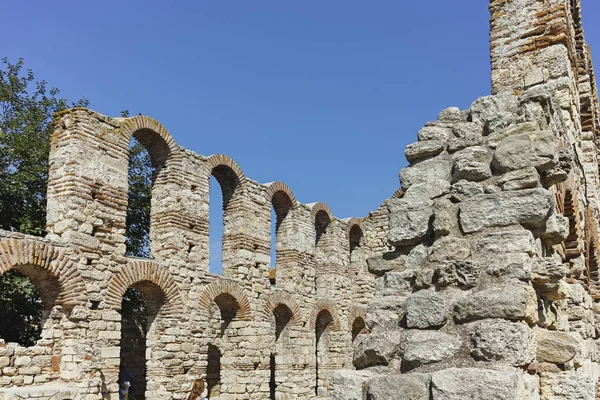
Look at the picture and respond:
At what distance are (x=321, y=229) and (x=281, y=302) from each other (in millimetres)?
3690

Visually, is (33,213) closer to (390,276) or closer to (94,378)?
(94,378)

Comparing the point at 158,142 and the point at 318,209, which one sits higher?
the point at 158,142

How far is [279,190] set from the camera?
632 inches

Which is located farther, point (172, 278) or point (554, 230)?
point (172, 278)

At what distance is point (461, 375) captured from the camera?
334cm

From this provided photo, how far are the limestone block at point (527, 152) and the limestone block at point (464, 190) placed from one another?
8.1 inches

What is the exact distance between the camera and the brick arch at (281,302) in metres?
14.7

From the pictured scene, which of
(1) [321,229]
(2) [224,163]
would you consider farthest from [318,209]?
(2) [224,163]

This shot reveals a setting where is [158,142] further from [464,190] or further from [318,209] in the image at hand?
[464,190]

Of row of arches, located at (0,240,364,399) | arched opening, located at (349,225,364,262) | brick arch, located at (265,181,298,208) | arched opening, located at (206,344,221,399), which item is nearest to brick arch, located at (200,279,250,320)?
row of arches, located at (0,240,364,399)

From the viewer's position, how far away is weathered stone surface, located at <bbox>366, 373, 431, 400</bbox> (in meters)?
3.48

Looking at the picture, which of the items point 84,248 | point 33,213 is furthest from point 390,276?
point 33,213

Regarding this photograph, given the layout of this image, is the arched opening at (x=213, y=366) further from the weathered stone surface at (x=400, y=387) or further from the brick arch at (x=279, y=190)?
the weathered stone surface at (x=400, y=387)

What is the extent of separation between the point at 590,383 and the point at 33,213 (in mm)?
14036
